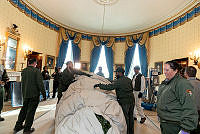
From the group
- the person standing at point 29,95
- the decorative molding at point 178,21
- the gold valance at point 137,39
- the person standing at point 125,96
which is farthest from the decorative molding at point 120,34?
the person standing at point 125,96

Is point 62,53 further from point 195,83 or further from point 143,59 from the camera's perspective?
point 195,83

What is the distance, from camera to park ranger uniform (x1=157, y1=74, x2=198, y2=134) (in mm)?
1247

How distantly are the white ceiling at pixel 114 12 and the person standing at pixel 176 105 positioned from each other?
15.4ft

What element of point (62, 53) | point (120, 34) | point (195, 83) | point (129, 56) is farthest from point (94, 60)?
point (195, 83)

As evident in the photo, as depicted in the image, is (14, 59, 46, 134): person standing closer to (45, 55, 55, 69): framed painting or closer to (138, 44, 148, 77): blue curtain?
(45, 55, 55, 69): framed painting

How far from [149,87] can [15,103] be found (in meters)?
5.43

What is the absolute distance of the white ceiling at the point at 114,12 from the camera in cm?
536

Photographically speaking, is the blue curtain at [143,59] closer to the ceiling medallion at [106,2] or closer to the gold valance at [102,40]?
the gold valance at [102,40]

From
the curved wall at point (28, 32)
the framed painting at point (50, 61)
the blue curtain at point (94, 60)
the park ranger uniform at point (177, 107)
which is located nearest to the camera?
the park ranger uniform at point (177, 107)

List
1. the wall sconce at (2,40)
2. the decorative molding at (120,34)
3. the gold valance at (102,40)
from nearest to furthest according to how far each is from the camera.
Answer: the wall sconce at (2,40) < the decorative molding at (120,34) < the gold valance at (102,40)

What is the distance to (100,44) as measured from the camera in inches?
358

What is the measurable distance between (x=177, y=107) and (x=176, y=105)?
0.02 metres

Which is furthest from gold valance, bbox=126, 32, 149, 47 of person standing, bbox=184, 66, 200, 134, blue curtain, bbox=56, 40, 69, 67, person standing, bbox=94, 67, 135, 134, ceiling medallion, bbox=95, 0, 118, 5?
person standing, bbox=94, 67, 135, 134

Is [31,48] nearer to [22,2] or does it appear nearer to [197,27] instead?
[22,2]
